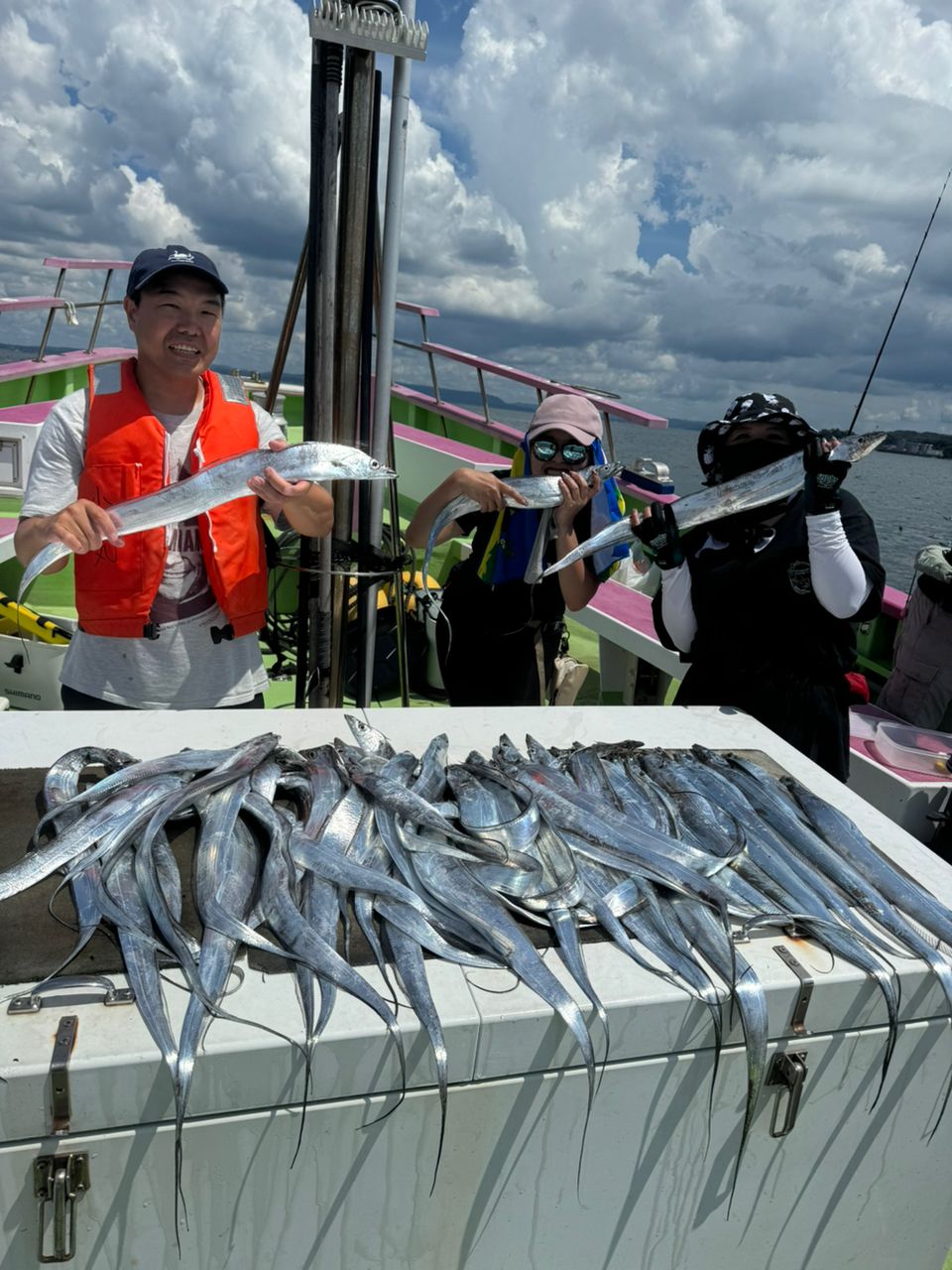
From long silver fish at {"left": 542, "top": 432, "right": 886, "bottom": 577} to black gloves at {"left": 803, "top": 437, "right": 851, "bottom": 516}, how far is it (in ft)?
0.08

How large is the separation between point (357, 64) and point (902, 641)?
4.21 metres

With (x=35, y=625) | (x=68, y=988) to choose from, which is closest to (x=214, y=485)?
(x=68, y=988)

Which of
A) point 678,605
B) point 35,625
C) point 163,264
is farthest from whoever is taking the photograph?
point 35,625

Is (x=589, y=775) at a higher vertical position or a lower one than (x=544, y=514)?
lower

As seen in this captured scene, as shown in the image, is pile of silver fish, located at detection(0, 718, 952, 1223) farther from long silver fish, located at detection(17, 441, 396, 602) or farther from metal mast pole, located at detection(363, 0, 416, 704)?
metal mast pole, located at detection(363, 0, 416, 704)

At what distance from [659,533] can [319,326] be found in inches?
55.1

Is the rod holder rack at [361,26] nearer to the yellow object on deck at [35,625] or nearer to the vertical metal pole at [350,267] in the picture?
the vertical metal pole at [350,267]

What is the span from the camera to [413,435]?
10547mm

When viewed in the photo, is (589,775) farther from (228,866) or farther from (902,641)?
(902,641)

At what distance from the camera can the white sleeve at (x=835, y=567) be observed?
266 cm

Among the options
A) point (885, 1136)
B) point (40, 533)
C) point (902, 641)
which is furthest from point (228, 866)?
point (902, 641)

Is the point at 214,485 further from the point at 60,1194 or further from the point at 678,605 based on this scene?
the point at 60,1194

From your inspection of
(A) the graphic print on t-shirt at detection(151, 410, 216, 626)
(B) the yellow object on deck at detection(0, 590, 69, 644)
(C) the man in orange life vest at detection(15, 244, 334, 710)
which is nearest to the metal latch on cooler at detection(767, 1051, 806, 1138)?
(C) the man in orange life vest at detection(15, 244, 334, 710)

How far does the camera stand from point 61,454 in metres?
2.61
